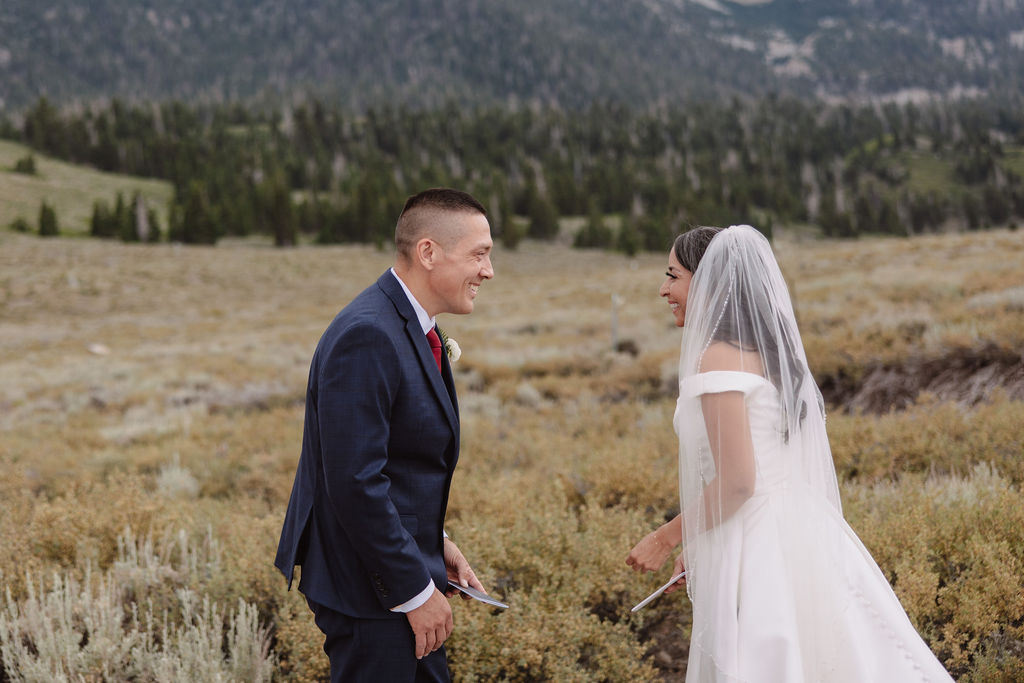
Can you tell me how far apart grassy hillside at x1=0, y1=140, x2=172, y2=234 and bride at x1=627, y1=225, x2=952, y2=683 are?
82463 millimetres

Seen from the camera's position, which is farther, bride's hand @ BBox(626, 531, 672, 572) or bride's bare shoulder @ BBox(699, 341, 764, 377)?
bride's hand @ BBox(626, 531, 672, 572)

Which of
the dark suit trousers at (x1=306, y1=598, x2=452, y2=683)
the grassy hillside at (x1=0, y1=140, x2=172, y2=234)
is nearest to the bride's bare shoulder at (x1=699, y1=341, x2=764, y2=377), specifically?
the dark suit trousers at (x1=306, y1=598, x2=452, y2=683)

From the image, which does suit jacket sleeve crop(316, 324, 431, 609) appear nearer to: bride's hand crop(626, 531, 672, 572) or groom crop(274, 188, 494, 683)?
groom crop(274, 188, 494, 683)

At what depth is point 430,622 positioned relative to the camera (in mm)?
2068

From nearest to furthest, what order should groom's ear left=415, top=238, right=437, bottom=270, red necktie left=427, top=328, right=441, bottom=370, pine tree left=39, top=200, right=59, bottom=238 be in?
1. groom's ear left=415, top=238, right=437, bottom=270
2. red necktie left=427, top=328, right=441, bottom=370
3. pine tree left=39, top=200, right=59, bottom=238

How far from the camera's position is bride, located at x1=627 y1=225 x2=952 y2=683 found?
7.68 ft

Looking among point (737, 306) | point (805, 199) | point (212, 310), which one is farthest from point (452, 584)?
point (805, 199)

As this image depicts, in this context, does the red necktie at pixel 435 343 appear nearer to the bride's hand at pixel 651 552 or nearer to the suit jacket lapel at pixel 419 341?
the suit jacket lapel at pixel 419 341

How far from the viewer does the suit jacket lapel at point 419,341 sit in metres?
2.13

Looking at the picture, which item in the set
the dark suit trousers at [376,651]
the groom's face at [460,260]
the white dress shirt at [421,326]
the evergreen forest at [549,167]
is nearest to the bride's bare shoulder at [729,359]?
the groom's face at [460,260]

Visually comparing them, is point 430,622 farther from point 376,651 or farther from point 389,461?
point 389,461

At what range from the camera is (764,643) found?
2.31 metres

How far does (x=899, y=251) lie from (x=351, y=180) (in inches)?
3132

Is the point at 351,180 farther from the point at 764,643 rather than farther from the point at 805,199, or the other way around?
the point at 764,643
